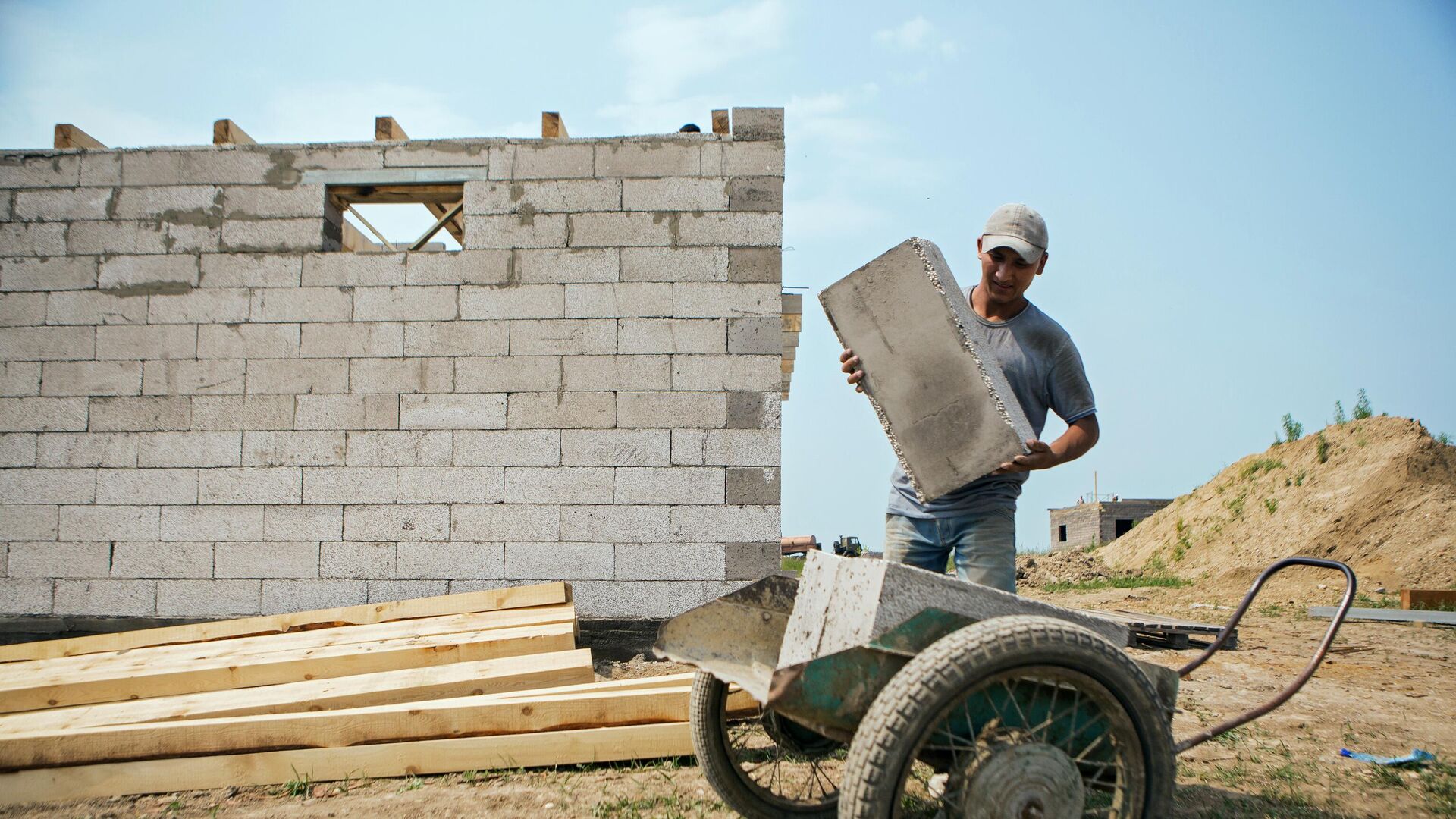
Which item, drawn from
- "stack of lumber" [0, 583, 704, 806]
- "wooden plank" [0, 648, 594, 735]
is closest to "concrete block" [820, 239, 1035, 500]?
"stack of lumber" [0, 583, 704, 806]

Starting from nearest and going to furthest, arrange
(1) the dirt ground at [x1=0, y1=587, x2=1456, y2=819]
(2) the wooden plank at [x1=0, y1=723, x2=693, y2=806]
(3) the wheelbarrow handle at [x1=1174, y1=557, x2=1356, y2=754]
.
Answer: (3) the wheelbarrow handle at [x1=1174, y1=557, x2=1356, y2=754] < (1) the dirt ground at [x1=0, y1=587, x2=1456, y2=819] < (2) the wooden plank at [x1=0, y1=723, x2=693, y2=806]

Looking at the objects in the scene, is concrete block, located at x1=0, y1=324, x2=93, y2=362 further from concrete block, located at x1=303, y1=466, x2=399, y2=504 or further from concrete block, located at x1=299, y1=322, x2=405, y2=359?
concrete block, located at x1=303, y1=466, x2=399, y2=504

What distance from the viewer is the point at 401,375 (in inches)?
224

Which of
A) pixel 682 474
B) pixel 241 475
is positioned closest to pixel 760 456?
pixel 682 474

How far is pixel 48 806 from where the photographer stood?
121 inches

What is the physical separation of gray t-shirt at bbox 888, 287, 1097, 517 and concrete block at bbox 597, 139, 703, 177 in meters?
3.25

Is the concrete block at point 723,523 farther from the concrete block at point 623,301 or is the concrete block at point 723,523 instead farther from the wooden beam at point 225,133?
the wooden beam at point 225,133

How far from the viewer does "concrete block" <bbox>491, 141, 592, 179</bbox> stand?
5.82 metres

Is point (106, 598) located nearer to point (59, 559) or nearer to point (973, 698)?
point (59, 559)

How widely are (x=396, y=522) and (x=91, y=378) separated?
7.27 feet

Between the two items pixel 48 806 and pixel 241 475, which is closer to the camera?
pixel 48 806

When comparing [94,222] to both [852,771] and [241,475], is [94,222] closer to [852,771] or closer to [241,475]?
[241,475]

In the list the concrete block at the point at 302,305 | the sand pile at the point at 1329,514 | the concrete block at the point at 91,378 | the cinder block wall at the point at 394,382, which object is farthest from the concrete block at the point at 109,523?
the sand pile at the point at 1329,514

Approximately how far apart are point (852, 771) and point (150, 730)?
2636 millimetres
